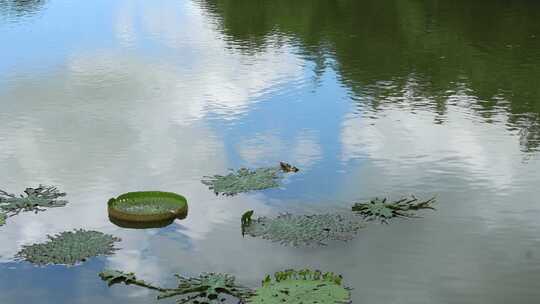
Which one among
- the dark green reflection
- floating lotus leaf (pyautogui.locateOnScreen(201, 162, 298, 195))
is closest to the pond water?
the dark green reflection

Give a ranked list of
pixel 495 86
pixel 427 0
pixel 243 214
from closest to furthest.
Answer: pixel 243 214 < pixel 495 86 < pixel 427 0

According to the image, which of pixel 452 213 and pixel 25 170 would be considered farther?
pixel 25 170

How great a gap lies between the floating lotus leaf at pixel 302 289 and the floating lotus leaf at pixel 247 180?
263 centimetres

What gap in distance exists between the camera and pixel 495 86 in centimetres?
1579

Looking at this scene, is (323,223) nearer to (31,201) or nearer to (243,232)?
(243,232)

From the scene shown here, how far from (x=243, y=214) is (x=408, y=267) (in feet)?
7.39

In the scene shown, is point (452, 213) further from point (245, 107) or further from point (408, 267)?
point (245, 107)

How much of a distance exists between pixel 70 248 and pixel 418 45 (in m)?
12.3

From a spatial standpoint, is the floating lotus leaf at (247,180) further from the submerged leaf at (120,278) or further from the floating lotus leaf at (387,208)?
the submerged leaf at (120,278)

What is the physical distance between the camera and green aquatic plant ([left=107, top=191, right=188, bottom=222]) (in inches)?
386

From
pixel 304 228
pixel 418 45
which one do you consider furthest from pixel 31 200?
pixel 418 45

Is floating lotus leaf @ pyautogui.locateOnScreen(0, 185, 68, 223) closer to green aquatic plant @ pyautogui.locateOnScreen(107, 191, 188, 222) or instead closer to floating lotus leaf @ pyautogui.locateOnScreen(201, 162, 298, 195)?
green aquatic plant @ pyautogui.locateOnScreen(107, 191, 188, 222)

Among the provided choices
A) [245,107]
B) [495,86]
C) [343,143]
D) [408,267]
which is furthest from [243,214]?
[495,86]

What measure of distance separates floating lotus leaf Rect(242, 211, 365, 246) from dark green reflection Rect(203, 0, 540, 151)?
168 inches
